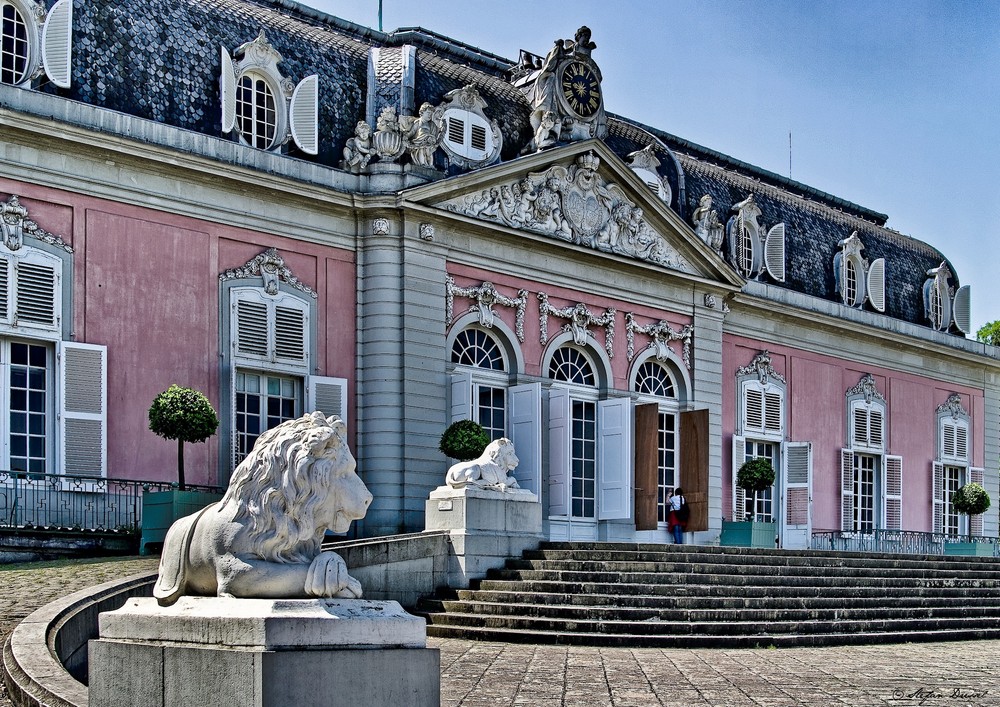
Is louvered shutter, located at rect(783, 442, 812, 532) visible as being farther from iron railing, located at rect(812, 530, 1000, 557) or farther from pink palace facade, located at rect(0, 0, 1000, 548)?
iron railing, located at rect(812, 530, 1000, 557)

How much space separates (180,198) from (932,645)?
37.0ft

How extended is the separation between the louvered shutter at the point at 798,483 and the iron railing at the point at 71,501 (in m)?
14.4

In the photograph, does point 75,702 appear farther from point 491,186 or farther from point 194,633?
point 491,186

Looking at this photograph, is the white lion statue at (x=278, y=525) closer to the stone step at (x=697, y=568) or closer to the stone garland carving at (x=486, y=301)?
the stone step at (x=697, y=568)

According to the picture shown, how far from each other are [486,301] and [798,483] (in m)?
9.30

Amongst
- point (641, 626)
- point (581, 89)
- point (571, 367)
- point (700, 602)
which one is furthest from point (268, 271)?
point (641, 626)

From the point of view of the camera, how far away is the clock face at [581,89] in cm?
2525

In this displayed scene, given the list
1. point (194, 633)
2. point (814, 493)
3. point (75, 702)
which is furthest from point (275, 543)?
point (814, 493)

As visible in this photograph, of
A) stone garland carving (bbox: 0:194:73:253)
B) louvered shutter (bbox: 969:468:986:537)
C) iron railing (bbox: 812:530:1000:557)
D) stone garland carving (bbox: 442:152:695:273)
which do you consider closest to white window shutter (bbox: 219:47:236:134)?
stone garland carving (bbox: 0:194:73:253)

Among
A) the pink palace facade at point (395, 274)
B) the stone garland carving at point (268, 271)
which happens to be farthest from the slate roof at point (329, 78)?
the stone garland carving at point (268, 271)

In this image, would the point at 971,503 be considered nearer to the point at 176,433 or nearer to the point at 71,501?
the point at 176,433

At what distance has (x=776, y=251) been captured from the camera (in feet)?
101

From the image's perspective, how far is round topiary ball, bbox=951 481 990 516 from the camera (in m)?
32.4

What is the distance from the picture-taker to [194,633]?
6613mm
